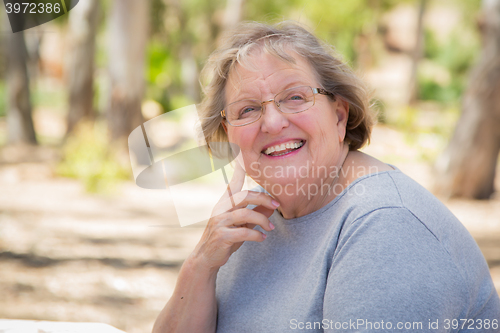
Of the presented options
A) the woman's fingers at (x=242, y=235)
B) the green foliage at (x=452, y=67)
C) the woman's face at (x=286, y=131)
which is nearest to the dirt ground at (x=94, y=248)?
Answer: the woman's face at (x=286, y=131)

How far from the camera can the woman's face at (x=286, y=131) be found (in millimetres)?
1533

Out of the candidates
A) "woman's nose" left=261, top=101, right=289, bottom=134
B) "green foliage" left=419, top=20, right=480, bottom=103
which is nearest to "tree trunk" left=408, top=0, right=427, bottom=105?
"green foliage" left=419, top=20, right=480, bottom=103

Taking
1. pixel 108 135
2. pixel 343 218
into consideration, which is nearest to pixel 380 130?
pixel 108 135

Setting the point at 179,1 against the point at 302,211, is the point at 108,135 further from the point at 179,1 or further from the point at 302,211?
the point at 179,1

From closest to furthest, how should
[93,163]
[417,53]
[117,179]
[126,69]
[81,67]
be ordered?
[93,163], [117,179], [126,69], [81,67], [417,53]

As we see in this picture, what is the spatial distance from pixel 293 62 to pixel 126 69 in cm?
687

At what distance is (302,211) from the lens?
1.57 metres

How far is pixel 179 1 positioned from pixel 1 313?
19605mm

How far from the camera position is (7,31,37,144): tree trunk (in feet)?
35.0

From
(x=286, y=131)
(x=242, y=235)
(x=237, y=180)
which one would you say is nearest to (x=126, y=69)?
(x=237, y=180)

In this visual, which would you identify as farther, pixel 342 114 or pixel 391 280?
pixel 342 114

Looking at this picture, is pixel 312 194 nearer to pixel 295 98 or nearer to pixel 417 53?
pixel 295 98

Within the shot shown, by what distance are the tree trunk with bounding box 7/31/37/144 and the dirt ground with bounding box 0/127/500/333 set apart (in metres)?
3.61

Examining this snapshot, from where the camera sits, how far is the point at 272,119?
154cm
